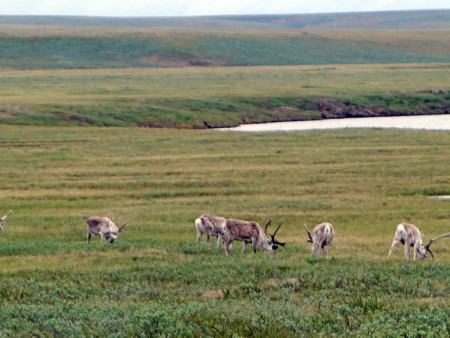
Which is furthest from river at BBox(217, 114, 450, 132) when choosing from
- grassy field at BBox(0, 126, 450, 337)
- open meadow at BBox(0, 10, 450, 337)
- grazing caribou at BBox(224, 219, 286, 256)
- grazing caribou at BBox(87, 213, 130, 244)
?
grazing caribou at BBox(224, 219, 286, 256)

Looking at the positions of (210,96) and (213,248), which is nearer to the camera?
(213,248)

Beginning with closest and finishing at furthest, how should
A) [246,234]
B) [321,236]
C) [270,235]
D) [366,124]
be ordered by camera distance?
1. [321,236]
2. [246,234]
3. [270,235]
4. [366,124]

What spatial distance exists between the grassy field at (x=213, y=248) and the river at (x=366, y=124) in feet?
48.9

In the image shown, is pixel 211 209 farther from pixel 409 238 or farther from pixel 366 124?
pixel 366 124

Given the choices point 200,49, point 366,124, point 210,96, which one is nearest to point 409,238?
point 366,124

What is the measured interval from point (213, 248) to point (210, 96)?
2318 inches

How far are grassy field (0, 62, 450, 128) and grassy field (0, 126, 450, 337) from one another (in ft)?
45.6

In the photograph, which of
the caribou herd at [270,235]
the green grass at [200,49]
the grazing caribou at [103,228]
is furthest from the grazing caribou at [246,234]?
the green grass at [200,49]

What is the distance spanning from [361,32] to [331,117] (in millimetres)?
109660

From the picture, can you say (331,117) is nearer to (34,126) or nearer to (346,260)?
(34,126)

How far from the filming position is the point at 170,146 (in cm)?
4597

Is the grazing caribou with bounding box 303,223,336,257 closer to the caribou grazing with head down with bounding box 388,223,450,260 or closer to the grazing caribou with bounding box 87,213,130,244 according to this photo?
the caribou grazing with head down with bounding box 388,223,450,260

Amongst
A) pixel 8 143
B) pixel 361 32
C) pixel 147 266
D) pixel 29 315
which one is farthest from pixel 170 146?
pixel 361 32

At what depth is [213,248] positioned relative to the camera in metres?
19.6
